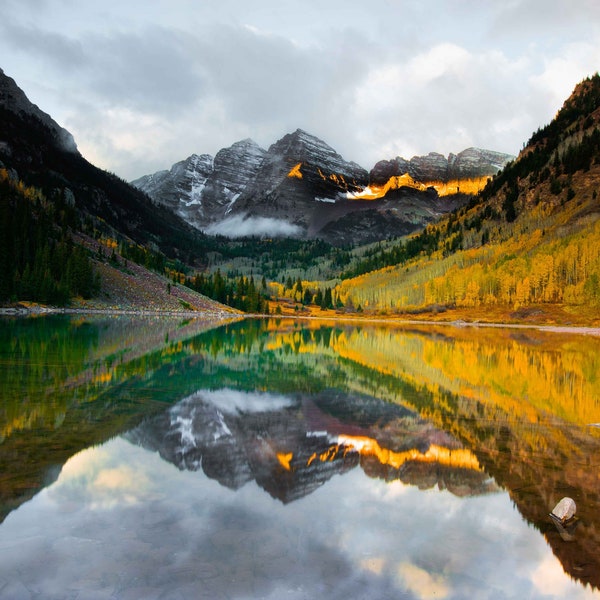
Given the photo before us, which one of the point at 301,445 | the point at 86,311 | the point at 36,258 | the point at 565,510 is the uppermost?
the point at 36,258

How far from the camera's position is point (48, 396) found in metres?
20.0

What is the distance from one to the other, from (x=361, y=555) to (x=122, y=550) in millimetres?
3851

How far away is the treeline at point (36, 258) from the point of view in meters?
110

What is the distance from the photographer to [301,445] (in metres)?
15.3

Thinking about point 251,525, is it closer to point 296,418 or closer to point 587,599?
point 587,599

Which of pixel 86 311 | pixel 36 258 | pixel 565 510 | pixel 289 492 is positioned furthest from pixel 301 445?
pixel 36 258

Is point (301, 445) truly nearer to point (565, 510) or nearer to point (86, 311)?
point (565, 510)

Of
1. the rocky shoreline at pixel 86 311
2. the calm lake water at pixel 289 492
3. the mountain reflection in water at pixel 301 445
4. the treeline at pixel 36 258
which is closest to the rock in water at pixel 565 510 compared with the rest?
the calm lake water at pixel 289 492

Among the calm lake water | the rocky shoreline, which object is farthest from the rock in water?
the rocky shoreline

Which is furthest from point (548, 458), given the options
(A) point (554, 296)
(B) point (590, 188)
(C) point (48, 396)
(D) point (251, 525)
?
(B) point (590, 188)

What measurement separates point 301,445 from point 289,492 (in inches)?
160

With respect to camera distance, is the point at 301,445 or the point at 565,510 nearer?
the point at 565,510

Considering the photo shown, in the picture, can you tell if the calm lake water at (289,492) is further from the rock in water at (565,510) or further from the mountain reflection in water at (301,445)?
the rock in water at (565,510)

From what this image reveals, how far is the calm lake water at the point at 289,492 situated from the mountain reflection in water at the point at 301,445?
0.08 metres
